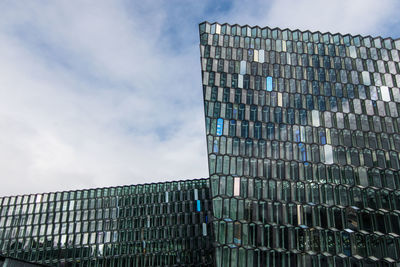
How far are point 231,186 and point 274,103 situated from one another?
11132 millimetres

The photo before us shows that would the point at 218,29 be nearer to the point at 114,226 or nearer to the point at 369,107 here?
the point at 369,107

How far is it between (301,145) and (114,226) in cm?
3336

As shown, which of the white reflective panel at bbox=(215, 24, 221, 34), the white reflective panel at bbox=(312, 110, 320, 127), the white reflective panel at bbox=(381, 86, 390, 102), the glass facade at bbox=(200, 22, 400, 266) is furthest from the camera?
the white reflective panel at bbox=(215, 24, 221, 34)

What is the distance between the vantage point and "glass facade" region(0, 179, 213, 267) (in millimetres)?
53469

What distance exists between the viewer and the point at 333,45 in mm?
44094

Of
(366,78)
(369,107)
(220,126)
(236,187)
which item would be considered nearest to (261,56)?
(220,126)

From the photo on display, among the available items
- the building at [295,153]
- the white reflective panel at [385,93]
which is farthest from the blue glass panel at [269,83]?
the white reflective panel at [385,93]

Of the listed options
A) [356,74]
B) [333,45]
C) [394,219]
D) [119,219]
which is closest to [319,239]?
[394,219]

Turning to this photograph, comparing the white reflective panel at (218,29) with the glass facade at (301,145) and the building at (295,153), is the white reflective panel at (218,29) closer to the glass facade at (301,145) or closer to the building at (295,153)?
the building at (295,153)

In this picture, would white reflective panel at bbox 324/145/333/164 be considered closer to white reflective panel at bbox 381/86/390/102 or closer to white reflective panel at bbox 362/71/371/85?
white reflective panel at bbox 381/86/390/102

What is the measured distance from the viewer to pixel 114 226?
56.5 metres

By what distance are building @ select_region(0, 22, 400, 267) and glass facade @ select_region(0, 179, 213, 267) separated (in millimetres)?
360

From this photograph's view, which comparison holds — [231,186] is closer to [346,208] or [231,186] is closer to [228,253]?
[228,253]

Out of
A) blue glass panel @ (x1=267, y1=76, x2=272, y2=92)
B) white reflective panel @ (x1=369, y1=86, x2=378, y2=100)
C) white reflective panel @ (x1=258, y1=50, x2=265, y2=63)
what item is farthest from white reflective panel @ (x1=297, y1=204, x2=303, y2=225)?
white reflective panel @ (x1=258, y1=50, x2=265, y2=63)
